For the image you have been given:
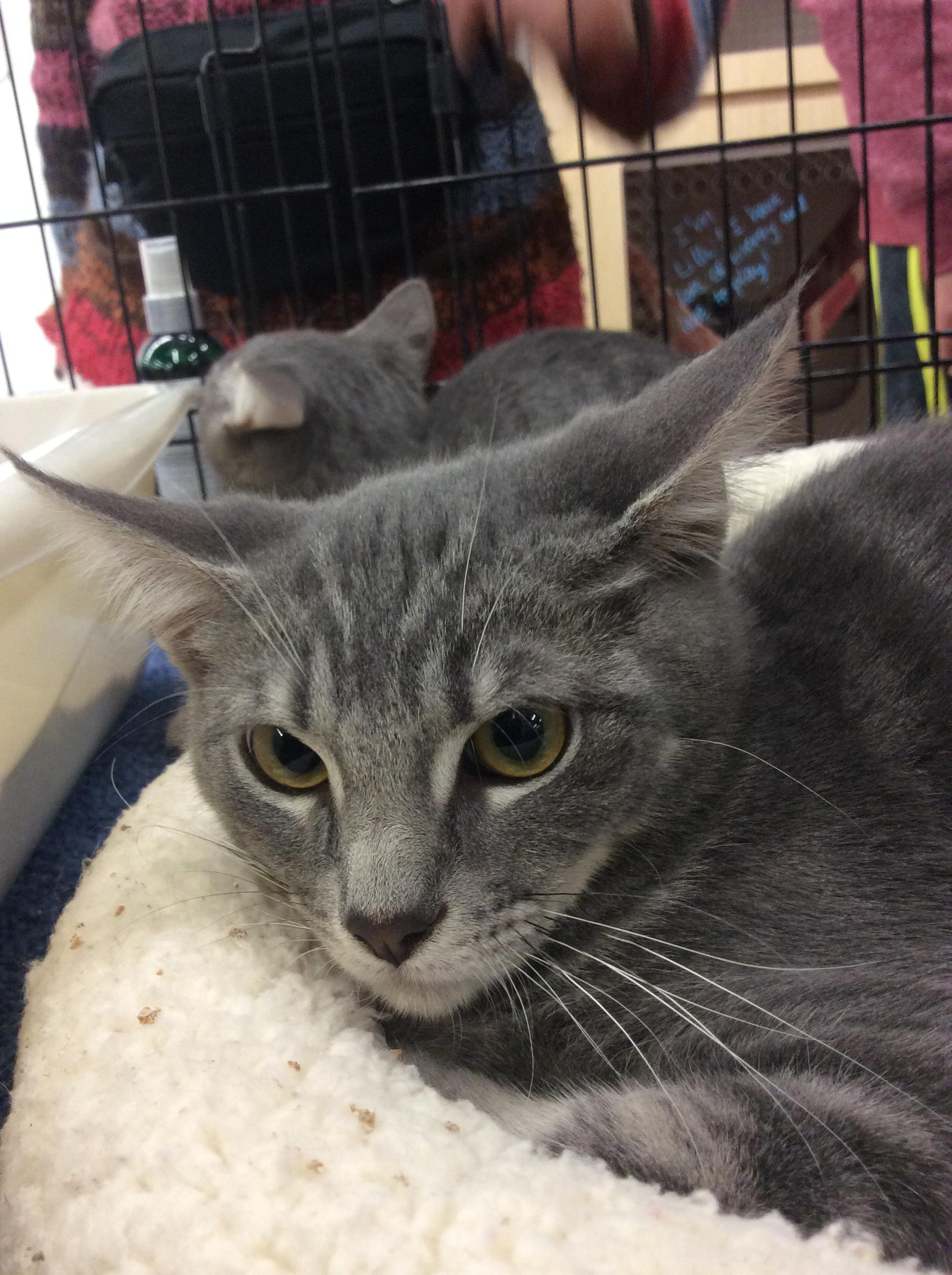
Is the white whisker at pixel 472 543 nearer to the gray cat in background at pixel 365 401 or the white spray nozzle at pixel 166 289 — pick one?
the gray cat in background at pixel 365 401

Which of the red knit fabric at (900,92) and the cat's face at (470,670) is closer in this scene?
the cat's face at (470,670)

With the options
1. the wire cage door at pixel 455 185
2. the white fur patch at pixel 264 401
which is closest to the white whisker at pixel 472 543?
the white fur patch at pixel 264 401

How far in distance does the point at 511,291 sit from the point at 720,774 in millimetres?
1926

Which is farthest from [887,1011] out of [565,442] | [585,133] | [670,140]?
[670,140]

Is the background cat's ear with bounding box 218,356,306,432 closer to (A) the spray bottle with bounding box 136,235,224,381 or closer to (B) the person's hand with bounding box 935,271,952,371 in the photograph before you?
(A) the spray bottle with bounding box 136,235,224,381

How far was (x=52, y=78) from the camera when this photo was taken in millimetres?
2389

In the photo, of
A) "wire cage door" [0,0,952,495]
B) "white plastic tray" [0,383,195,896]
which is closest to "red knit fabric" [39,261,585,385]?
"wire cage door" [0,0,952,495]

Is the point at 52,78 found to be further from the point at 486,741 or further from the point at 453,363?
the point at 486,741

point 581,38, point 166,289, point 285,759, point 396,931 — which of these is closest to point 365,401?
point 166,289

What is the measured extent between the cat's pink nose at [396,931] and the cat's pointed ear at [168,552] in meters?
0.28

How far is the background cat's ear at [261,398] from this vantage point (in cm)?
177

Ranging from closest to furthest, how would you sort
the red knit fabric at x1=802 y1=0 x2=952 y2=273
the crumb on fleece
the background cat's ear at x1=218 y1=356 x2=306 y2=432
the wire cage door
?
the crumb on fleece
the background cat's ear at x1=218 y1=356 x2=306 y2=432
the red knit fabric at x1=802 y1=0 x2=952 y2=273
the wire cage door

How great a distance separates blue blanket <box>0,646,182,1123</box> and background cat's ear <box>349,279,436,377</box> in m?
0.83

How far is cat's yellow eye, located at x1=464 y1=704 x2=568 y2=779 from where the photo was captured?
31.7 inches
